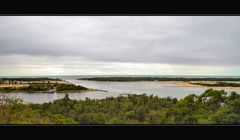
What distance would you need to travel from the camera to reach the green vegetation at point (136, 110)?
387 centimetres

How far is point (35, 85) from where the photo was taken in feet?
12.1

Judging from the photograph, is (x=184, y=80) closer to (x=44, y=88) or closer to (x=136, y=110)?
(x=136, y=110)

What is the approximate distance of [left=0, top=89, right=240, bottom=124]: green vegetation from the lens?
3865 millimetres

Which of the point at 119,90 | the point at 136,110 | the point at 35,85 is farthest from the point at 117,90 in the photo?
the point at 35,85

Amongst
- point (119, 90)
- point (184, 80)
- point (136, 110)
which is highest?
point (184, 80)

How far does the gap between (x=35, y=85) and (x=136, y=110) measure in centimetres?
140

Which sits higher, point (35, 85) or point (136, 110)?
point (35, 85)

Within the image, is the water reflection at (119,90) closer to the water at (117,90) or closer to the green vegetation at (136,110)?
the water at (117,90)

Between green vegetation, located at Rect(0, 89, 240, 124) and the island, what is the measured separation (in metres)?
0.23

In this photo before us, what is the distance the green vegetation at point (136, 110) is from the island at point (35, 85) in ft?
0.76

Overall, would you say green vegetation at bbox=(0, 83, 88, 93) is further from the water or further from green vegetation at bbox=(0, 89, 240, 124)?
green vegetation at bbox=(0, 89, 240, 124)

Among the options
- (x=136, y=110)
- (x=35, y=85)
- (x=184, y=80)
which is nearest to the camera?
(x=35, y=85)
